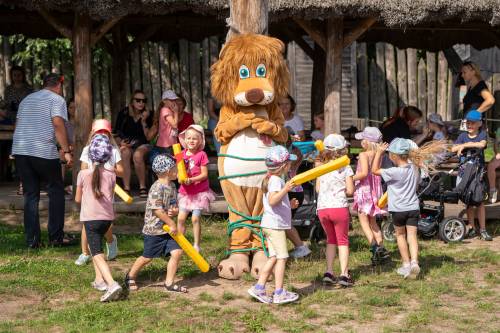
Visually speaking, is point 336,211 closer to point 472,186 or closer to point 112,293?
point 112,293

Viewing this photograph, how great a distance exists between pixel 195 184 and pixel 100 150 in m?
1.74

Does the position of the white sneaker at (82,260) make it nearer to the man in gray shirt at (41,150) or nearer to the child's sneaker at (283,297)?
the man in gray shirt at (41,150)

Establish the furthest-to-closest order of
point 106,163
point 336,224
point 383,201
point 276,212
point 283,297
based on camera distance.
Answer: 1. point 383,201
2. point 336,224
3. point 106,163
4. point 276,212
5. point 283,297

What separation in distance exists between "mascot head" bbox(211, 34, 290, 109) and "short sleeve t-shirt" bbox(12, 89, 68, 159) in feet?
5.86

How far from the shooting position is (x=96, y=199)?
733cm

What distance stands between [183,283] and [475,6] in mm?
5376

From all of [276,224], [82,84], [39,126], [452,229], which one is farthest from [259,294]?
[82,84]

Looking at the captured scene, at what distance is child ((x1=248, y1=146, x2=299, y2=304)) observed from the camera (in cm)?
691

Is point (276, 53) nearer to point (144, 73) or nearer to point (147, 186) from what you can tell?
point (147, 186)

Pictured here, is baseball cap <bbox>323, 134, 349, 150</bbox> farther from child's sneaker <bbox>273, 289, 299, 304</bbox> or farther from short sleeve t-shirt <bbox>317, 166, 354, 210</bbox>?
child's sneaker <bbox>273, 289, 299, 304</bbox>

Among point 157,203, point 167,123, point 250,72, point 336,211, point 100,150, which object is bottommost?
point 336,211

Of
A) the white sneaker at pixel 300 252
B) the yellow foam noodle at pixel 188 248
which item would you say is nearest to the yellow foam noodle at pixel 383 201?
the white sneaker at pixel 300 252

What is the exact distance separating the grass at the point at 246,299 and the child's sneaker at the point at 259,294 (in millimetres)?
67

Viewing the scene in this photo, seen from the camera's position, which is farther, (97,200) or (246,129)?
(246,129)
